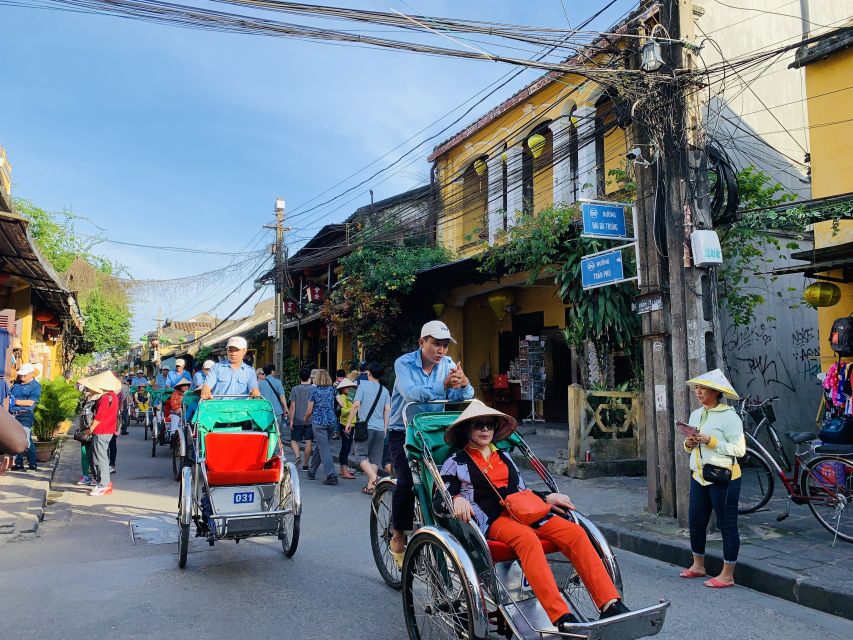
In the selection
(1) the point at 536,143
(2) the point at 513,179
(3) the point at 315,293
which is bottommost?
(3) the point at 315,293

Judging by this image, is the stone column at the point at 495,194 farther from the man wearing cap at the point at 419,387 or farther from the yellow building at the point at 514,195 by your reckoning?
the man wearing cap at the point at 419,387

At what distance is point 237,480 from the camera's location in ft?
19.3

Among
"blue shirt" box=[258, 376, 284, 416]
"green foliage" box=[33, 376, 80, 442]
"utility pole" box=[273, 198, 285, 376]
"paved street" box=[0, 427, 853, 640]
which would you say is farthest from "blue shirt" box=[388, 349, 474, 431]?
"utility pole" box=[273, 198, 285, 376]

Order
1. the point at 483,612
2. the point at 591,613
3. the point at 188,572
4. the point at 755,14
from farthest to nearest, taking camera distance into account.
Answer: the point at 755,14
the point at 188,572
the point at 591,613
the point at 483,612

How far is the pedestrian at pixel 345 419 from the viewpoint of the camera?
36.0ft

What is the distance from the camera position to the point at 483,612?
3186mm

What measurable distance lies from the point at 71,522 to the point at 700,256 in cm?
759

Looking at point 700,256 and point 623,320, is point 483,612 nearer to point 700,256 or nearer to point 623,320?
point 700,256

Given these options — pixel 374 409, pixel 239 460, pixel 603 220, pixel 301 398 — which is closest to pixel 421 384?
pixel 239 460

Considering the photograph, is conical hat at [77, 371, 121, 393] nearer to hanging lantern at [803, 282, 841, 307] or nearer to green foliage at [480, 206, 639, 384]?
green foliage at [480, 206, 639, 384]

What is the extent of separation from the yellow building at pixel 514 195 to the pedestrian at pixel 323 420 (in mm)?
4664

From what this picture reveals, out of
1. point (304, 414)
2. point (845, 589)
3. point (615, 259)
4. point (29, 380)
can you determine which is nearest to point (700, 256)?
point (615, 259)

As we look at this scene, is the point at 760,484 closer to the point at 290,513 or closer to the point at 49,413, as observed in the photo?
the point at 290,513

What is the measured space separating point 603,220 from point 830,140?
4.74m
